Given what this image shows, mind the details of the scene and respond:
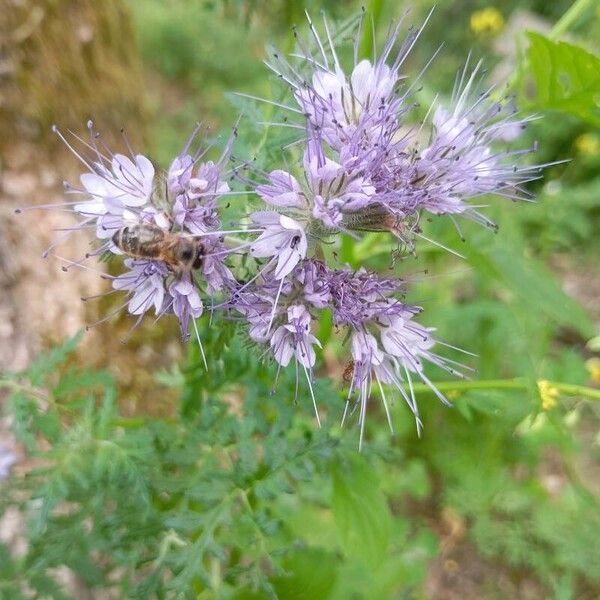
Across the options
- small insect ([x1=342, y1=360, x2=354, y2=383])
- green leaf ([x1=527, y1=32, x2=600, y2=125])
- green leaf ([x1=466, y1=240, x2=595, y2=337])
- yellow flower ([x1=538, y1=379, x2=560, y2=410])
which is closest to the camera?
small insect ([x1=342, y1=360, x2=354, y2=383])

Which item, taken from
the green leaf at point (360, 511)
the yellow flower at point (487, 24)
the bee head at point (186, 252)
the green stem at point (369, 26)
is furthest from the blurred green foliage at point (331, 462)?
the yellow flower at point (487, 24)

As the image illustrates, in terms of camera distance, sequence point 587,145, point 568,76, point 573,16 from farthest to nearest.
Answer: point 587,145
point 573,16
point 568,76

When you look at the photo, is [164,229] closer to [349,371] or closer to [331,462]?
[349,371]

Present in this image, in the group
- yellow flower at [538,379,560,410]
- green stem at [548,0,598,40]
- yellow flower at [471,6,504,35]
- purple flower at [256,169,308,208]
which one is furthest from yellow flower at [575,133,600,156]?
purple flower at [256,169,308,208]

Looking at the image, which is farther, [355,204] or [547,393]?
[547,393]

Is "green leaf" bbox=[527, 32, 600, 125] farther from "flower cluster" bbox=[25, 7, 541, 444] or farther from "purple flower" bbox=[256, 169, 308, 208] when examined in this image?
"purple flower" bbox=[256, 169, 308, 208]

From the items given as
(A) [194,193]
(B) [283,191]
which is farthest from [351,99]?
(A) [194,193]

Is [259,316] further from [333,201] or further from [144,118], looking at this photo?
[144,118]

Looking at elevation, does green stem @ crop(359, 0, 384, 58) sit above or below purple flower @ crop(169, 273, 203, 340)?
above
